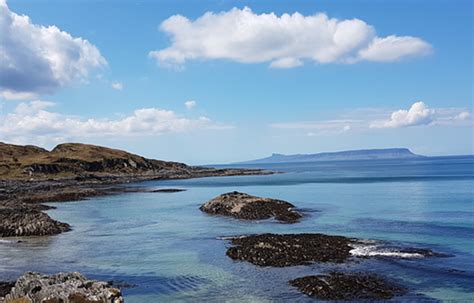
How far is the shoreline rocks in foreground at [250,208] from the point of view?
215 ft

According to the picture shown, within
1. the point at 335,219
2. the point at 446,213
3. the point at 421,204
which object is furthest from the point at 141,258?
the point at 421,204

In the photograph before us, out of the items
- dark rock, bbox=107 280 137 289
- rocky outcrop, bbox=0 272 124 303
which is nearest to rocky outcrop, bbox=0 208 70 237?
dark rock, bbox=107 280 137 289

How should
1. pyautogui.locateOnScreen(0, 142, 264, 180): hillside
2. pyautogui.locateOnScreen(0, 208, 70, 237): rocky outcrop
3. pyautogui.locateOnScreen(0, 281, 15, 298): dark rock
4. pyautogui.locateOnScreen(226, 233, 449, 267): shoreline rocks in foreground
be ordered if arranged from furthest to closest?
pyautogui.locateOnScreen(0, 142, 264, 180): hillside → pyautogui.locateOnScreen(0, 208, 70, 237): rocky outcrop → pyautogui.locateOnScreen(226, 233, 449, 267): shoreline rocks in foreground → pyautogui.locateOnScreen(0, 281, 15, 298): dark rock

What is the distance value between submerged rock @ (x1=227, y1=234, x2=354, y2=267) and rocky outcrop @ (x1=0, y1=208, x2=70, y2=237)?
940 inches

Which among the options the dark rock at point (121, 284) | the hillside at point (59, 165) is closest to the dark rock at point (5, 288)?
the dark rock at point (121, 284)

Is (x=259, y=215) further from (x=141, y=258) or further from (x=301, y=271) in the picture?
(x=301, y=271)

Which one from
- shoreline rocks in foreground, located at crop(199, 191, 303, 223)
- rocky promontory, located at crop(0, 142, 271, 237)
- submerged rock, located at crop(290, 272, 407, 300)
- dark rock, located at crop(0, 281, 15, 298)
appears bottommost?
submerged rock, located at crop(290, 272, 407, 300)

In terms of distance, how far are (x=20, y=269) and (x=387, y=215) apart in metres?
50.8

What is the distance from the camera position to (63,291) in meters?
21.6

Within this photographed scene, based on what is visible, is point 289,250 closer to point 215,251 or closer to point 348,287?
point 215,251

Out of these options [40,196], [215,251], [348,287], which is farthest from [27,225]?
[40,196]

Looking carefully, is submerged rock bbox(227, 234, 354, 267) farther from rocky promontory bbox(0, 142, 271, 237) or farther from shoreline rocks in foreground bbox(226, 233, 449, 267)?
rocky promontory bbox(0, 142, 271, 237)

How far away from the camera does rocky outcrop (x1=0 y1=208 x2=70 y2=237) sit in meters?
53.8

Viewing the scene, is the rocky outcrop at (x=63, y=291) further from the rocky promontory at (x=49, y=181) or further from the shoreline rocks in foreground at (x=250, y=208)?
the shoreline rocks in foreground at (x=250, y=208)
